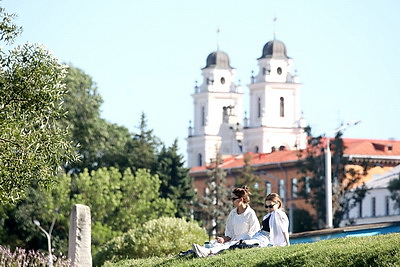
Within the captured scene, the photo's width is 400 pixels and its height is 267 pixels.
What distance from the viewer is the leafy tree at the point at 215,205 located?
8825cm

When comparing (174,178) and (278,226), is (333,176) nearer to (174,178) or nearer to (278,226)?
(174,178)

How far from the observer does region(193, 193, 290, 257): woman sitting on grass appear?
22281 mm

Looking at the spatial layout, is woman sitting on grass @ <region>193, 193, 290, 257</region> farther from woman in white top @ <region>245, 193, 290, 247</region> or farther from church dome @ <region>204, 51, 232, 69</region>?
church dome @ <region>204, 51, 232, 69</region>

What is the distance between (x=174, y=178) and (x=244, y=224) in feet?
208

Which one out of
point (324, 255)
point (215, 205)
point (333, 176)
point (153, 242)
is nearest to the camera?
point (324, 255)

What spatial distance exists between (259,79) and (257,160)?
155 ft

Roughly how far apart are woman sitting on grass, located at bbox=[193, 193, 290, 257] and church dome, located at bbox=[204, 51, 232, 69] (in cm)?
17066

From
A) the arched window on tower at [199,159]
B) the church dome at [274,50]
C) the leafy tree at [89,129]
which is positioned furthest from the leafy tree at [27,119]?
the church dome at [274,50]

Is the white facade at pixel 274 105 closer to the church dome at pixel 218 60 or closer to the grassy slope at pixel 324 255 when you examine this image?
the church dome at pixel 218 60

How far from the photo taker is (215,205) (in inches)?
3570

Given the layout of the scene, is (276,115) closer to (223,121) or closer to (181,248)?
(223,121)

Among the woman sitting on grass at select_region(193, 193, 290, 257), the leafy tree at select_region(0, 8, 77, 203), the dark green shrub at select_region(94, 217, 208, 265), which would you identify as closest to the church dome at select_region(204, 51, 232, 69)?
the dark green shrub at select_region(94, 217, 208, 265)

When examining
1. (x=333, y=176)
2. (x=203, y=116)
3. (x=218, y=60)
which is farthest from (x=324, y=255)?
(x=218, y=60)

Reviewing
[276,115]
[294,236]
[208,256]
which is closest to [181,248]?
[294,236]
